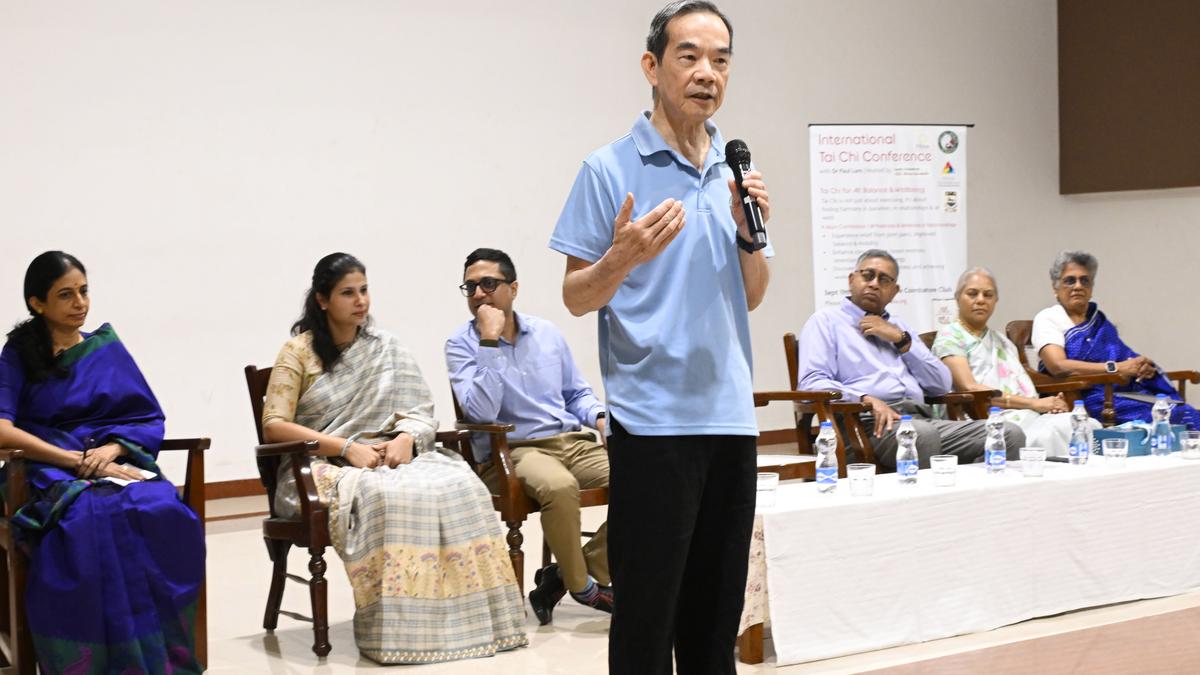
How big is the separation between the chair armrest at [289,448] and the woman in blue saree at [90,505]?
0.29 m

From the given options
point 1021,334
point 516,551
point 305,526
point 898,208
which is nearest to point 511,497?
point 516,551

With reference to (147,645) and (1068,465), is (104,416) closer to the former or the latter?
(147,645)

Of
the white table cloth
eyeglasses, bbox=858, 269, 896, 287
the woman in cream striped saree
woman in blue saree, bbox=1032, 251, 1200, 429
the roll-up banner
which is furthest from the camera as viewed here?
the roll-up banner

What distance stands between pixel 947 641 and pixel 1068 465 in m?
0.75

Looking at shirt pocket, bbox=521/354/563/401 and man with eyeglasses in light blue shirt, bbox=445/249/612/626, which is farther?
shirt pocket, bbox=521/354/563/401

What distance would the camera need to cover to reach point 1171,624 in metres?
3.10

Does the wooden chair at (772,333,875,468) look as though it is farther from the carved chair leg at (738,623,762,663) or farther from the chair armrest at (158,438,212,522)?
the chair armrest at (158,438,212,522)

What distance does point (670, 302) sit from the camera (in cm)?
178

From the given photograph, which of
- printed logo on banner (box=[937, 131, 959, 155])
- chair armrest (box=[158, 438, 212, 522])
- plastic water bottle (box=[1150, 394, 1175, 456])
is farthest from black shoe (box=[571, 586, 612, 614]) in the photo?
printed logo on banner (box=[937, 131, 959, 155])

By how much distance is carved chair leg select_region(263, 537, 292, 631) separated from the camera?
3717 mm

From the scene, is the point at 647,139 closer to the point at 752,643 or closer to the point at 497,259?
the point at 752,643

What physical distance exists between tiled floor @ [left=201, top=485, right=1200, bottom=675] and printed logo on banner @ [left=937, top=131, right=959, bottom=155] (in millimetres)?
4596

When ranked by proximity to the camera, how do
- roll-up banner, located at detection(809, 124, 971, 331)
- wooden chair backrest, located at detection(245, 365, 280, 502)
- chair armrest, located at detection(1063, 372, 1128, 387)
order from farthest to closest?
1. roll-up banner, located at detection(809, 124, 971, 331)
2. chair armrest, located at detection(1063, 372, 1128, 387)
3. wooden chair backrest, located at detection(245, 365, 280, 502)

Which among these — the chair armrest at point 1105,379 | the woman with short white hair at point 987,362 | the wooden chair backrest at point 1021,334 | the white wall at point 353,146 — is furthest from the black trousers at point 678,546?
the white wall at point 353,146
